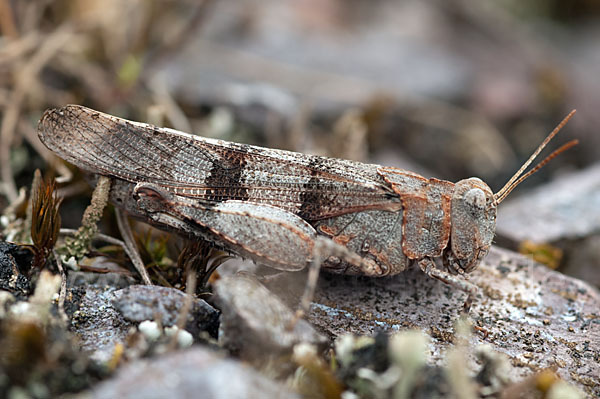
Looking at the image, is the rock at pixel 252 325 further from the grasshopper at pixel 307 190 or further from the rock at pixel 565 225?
the rock at pixel 565 225

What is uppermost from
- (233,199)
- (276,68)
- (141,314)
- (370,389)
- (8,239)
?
(276,68)

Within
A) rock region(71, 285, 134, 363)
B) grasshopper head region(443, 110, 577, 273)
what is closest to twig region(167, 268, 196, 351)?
rock region(71, 285, 134, 363)

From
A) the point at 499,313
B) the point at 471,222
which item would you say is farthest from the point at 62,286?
the point at 499,313

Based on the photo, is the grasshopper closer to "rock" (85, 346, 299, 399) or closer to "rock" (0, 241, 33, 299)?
"rock" (0, 241, 33, 299)

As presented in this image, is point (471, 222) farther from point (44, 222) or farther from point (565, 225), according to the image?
point (44, 222)

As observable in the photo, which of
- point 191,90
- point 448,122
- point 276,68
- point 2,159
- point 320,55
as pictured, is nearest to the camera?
point 2,159

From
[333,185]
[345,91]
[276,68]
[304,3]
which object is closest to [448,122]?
[345,91]

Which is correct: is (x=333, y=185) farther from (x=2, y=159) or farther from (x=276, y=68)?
(x=276, y=68)
